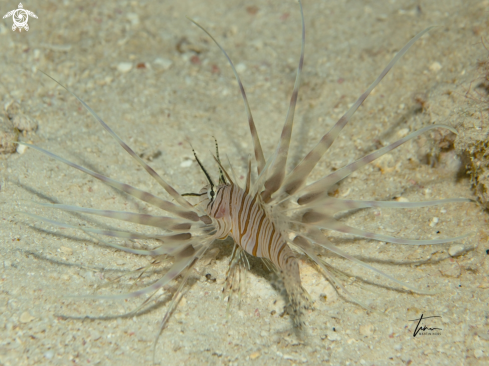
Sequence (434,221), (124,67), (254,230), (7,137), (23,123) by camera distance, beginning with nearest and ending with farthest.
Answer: (254,230), (434,221), (7,137), (23,123), (124,67)


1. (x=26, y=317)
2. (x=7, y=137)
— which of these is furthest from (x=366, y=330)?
(x=7, y=137)

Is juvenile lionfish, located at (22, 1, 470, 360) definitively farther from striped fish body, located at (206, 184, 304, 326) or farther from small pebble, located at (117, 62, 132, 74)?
small pebble, located at (117, 62, 132, 74)

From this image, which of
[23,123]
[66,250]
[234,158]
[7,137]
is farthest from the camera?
[234,158]

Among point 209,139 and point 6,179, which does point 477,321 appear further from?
point 6,179

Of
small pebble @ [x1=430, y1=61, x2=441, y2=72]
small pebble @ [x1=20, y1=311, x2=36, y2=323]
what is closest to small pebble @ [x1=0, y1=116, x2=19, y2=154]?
small pebble @ [x1=20, y1=311, x2=36, y2=323]

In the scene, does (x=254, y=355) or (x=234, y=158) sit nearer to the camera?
(x=254, y=355)

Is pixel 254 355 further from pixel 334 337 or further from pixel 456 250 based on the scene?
pixel 456 250

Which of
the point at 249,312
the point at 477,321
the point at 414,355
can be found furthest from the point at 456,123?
the point at 249,312
